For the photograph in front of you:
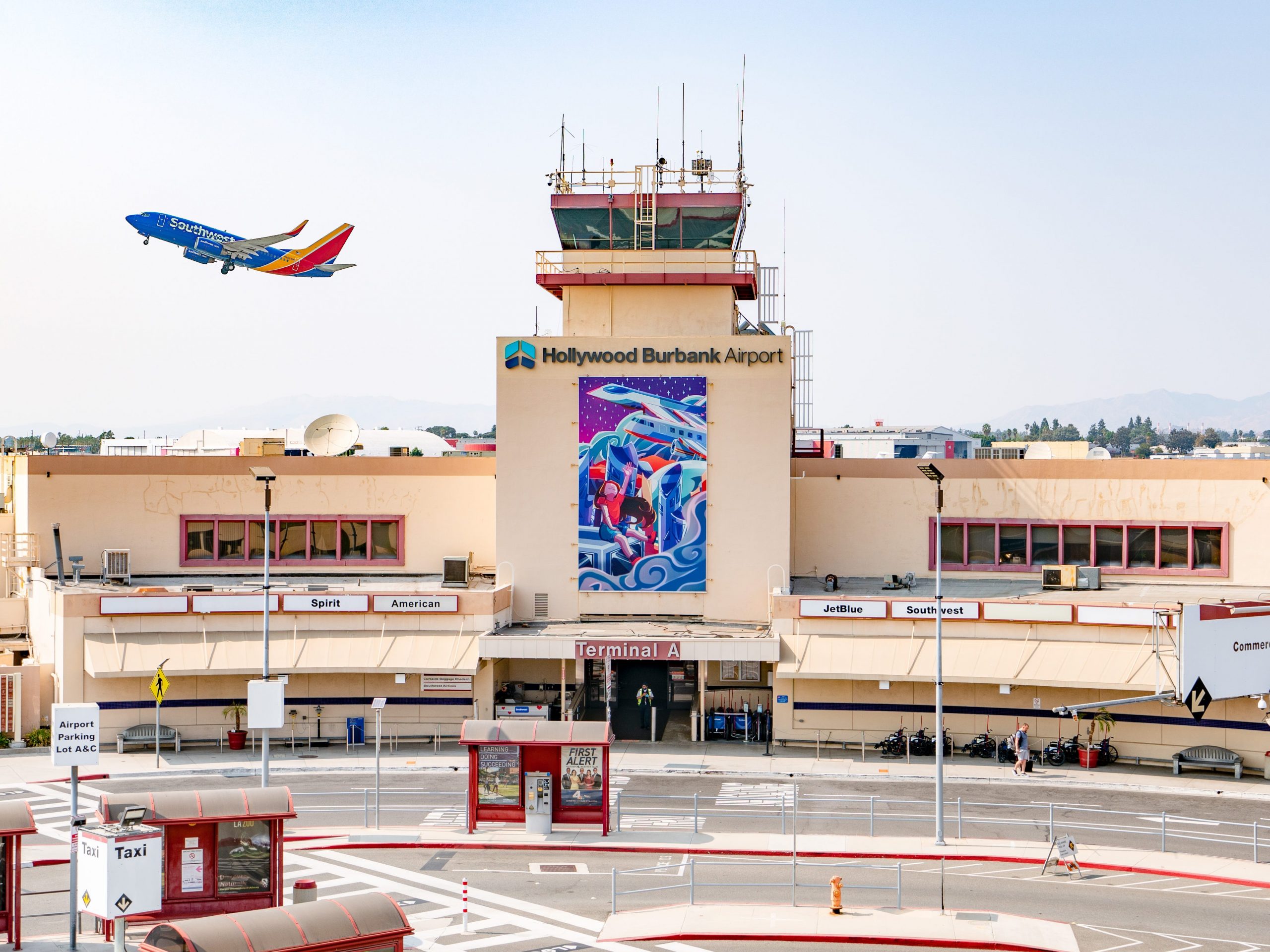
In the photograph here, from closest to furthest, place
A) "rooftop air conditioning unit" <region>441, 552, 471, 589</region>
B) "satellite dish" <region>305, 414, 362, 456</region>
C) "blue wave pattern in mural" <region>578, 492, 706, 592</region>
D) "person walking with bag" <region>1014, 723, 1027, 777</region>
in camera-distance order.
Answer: "person walking with bag" <region>1014, 723, 1027, 777</region>
"blue wave pattern in mural" <region>578, 492, 706, 592</region>
"rooftop air conditioning unit" <region>441, 552, 471, 589</region>
"satellite dish" <region>305, 414, 362, 456</region>

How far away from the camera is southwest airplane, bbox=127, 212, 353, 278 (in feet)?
212

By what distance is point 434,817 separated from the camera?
3781 centimetres

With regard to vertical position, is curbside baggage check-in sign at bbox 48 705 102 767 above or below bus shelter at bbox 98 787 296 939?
→ above

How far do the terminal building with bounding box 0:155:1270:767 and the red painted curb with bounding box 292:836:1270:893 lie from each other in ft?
36.6

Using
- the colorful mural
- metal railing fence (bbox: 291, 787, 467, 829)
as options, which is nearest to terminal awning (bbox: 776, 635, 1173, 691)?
the colorful mural

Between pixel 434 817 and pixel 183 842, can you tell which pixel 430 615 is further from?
pixel 183 842

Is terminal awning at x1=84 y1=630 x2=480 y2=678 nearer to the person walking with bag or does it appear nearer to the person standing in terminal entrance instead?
the person standing in terminal entrance

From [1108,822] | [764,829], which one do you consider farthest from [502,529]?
[1108,822]

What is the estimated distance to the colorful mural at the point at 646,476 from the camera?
5131 centimetres

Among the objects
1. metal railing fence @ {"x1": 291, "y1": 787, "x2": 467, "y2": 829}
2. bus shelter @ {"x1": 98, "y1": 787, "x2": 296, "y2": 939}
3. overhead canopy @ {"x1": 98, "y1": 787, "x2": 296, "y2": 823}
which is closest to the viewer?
overhead canopy @ {"x1": 98, "y1": 787, "x2": 296, "y2": 823}

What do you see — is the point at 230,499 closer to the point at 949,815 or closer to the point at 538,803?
the point at 538,803

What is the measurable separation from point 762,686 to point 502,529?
37.9 ft

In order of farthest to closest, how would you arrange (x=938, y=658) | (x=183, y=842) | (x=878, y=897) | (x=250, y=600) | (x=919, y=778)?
(x=250, y=600) → (x=919, y=778) → (x=938, y=658) → (x=878, y=897) → (x=183, y=842)

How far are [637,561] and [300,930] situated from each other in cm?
3113
